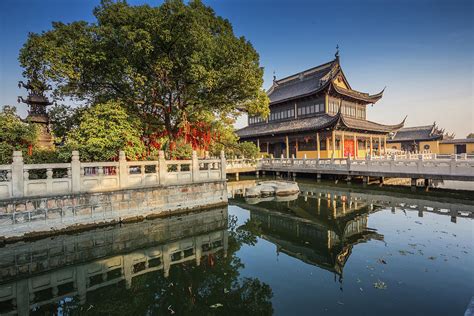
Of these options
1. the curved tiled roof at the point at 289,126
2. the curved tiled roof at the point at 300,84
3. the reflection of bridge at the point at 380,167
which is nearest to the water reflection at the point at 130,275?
the reflection of bridge at the point at 380,167

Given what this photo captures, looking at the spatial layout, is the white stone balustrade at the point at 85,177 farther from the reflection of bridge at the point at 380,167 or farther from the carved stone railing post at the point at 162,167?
the reflection of bridge at the point at 380,167

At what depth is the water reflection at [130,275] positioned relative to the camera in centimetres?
445

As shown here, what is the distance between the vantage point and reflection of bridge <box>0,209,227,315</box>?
4980 mm

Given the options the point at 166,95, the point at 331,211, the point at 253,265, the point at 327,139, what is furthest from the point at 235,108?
the point at 327,139

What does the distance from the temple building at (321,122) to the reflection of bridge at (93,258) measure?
17531mm

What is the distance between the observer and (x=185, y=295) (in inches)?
186

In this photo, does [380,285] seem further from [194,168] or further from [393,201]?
[393,201]

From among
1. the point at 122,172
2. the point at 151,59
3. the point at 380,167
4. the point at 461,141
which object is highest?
the point at 151,59

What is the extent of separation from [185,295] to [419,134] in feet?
141

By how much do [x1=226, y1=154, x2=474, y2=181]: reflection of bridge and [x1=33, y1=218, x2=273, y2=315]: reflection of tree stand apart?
13.5 meters

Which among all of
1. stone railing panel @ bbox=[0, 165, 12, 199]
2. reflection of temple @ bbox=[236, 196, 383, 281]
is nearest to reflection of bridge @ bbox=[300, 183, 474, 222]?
reflection of temple @ bbox=[236, 196, 383, 281]

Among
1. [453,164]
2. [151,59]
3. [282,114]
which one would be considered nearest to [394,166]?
[453,164]

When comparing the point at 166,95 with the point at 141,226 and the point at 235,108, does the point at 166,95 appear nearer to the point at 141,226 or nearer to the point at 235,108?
the point at 235,108

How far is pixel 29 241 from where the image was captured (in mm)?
7375
